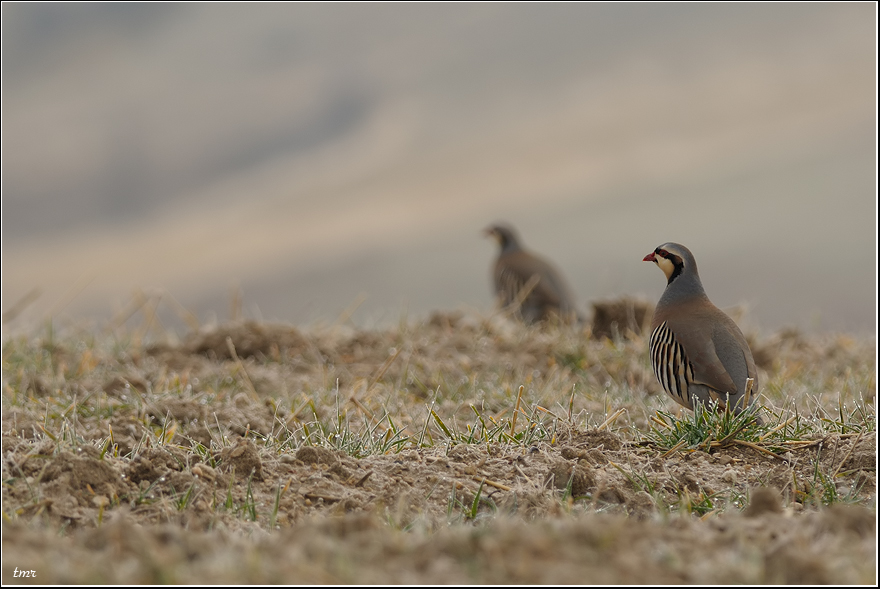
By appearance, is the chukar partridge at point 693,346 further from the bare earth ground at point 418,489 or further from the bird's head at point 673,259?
the bare earth ground at point 418,489

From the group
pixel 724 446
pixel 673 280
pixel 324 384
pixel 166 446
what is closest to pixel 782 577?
pixel 724 446

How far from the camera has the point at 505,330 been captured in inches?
319

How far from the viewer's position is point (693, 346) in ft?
12.0

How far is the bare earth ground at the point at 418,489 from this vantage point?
207cm

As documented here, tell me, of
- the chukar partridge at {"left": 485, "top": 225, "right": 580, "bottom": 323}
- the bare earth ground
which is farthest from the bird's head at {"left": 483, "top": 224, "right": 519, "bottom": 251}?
the bare earth ground

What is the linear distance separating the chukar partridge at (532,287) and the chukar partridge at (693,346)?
5.26m

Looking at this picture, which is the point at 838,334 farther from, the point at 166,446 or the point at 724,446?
the point at 166,446

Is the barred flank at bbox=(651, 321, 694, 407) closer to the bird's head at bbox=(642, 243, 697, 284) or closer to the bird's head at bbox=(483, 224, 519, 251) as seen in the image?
the bird's head at bbox=(642, 243, 697, 284)

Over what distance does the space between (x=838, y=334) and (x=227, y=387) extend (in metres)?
6.14

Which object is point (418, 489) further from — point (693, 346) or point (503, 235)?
point (503, 235)

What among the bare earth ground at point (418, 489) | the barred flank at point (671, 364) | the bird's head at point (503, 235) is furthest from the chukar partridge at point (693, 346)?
the bird's head at point (503, 235)

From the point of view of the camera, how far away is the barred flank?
369cm

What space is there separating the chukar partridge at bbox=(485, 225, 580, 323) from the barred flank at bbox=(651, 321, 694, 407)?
5249 millimetres

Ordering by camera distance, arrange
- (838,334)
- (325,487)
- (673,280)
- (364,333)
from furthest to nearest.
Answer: (838,334)
(364,333)
(673,280)
(325,487)
